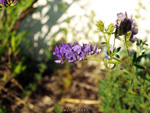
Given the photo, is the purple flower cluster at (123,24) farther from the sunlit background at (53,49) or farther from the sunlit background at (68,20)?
the sunlit background at (68,20)

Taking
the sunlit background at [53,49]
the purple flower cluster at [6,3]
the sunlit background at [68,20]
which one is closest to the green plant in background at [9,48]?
the sunlit background at [53,49]

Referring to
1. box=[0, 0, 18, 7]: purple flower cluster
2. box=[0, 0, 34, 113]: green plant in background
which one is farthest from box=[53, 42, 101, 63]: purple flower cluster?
box=[0, 0, 34, 113]: green plant in background

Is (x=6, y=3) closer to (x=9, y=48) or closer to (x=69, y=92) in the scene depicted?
(x=9, y=48)

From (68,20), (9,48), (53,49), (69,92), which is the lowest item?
(69,92)

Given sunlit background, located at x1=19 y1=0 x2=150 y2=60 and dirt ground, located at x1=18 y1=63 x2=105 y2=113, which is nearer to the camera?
dirt ground, located at x1=18 y1=63 x2=105 y2=113

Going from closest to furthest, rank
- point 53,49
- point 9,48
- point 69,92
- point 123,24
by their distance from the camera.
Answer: point 123,24 < point 9,48 < point 69,92 < point 53,49

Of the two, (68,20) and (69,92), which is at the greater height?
(68,20)

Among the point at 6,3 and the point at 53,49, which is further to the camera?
the point at 53,49

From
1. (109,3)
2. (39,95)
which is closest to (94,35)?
(109,3)

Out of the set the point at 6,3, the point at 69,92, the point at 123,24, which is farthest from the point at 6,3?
the point at 69,92

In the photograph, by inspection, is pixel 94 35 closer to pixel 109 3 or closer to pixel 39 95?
pixel 109 3

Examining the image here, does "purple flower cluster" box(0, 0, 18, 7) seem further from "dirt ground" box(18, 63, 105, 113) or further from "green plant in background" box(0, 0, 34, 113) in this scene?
"dirt ground" box(18, 63, 105, 113)
